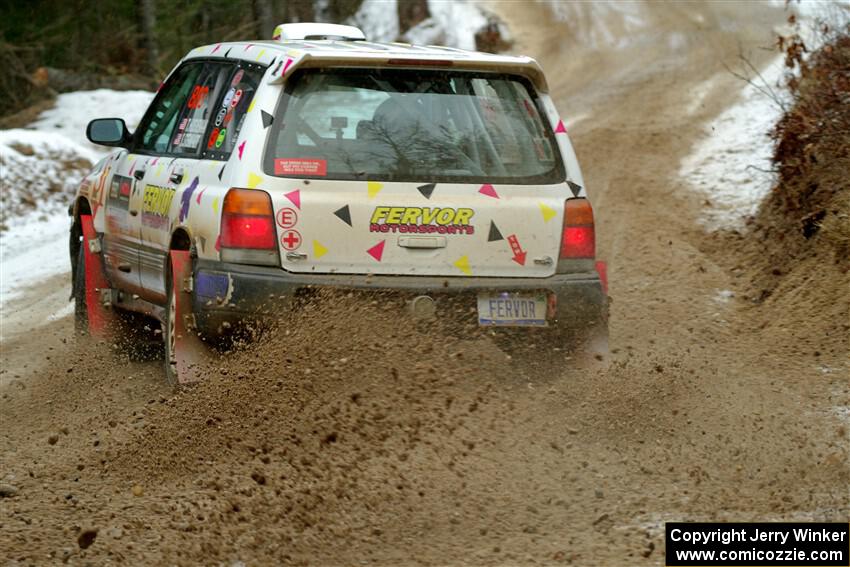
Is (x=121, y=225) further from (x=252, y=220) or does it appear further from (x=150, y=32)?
(x=150, y=32)

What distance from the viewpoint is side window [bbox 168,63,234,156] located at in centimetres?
662

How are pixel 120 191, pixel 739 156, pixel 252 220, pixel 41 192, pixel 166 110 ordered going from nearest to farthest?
pixel 252 220, pixel 166 110, pixel 120 191, pixel 739 156, pixel 41 192

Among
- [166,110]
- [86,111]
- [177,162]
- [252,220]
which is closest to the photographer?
[252,220]

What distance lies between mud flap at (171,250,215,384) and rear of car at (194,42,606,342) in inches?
6.7

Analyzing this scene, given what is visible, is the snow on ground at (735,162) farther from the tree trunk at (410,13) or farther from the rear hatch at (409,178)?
the tree trunk at (410,13)

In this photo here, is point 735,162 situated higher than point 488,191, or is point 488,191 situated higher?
point 488,191

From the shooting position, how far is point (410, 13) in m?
31.1

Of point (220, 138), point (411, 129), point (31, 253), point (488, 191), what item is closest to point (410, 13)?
point (31, 253)

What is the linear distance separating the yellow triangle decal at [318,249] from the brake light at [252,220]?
0.18 metres

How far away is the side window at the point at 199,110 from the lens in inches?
261

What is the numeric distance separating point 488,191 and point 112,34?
19.2 meters

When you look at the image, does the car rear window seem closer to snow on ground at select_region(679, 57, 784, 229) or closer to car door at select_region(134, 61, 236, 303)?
car door at select_region(134, 61, 236, 303)

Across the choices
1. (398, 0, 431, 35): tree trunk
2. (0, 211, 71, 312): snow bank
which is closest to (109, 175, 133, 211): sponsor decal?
(0, 211, 71, 312): snow bank

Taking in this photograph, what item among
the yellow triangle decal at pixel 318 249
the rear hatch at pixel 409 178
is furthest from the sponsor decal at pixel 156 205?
the yellow triangle decal at pixel 318 249
